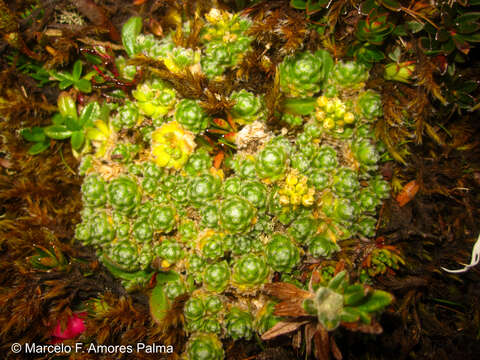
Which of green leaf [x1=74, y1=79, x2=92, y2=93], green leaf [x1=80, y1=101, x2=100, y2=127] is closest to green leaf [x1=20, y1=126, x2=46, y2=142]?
green leaf [x1=80, y1=101, x2=100, y2=127]

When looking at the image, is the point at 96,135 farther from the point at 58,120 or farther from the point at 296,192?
the point at 296,192

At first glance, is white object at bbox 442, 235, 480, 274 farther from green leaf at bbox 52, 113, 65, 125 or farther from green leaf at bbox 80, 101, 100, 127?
green leaf at bbox 52, 113, 65, 125

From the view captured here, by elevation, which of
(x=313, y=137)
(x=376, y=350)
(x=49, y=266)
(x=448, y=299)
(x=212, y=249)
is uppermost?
(x=313, y=137)

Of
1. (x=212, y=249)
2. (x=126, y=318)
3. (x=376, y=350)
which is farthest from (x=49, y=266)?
(x=376, y=350)

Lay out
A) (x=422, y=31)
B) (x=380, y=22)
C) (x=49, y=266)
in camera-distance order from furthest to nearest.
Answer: (x=49, y=266) → (x=422, y=31) → (x=380, y=22)

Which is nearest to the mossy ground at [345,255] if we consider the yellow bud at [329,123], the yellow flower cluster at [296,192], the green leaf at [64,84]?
the green leaf at [64,84]

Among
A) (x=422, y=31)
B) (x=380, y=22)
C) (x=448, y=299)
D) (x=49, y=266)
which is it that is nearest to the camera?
(x=380, y=22)

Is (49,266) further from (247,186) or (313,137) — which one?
(313,137)

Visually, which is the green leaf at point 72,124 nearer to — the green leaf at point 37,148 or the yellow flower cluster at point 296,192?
the green leaf at point 37,148
